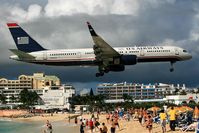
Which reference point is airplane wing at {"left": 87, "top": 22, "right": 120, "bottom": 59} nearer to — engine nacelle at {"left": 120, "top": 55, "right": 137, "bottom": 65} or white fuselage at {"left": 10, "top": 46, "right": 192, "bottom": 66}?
white fuselage at {"left": 10, "top": 46, "right": 192, "bottom": 66}

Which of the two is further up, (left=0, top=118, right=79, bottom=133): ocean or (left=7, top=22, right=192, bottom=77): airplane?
(left=7, top=22, right=192, bottom=77): airplane

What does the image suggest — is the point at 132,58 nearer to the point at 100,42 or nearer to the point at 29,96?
the point at 100,42

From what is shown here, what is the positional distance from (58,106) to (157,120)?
155055 mm

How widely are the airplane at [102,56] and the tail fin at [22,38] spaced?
9.19 feet

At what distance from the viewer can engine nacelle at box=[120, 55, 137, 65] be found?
183 feet

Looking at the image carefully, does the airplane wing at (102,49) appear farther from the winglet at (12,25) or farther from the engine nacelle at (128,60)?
the winglet at (12,25)

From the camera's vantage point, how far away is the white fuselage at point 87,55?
56938mm

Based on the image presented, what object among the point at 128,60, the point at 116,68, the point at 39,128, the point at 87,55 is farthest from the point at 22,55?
the point at 39,128

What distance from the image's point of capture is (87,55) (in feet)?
188

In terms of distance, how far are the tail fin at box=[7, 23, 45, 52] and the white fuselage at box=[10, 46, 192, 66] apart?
2.78m

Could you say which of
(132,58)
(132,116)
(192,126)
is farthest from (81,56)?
(192,126)

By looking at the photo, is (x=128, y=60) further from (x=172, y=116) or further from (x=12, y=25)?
(x=172, y=116)

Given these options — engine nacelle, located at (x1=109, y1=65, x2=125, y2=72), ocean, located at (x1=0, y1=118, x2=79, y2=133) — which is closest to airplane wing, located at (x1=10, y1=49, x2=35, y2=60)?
engine nacelle, located at (x1=109, y1=65, x2=125, y2=72)

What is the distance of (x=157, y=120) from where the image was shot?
43969mm
